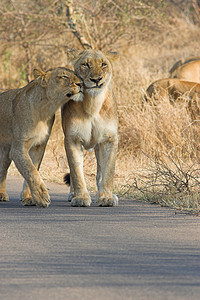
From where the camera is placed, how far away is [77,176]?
20.6 feet

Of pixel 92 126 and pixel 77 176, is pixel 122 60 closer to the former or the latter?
pixel 92 126

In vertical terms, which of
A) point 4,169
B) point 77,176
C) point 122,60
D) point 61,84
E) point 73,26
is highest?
point 73,26

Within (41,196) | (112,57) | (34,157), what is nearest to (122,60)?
(112,57)

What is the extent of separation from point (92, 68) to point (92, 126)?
0.54m

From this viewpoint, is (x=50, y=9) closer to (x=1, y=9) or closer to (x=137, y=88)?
(x=1, y=9)

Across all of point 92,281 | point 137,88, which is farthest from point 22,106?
point 137,88

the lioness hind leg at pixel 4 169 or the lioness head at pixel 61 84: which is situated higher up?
the lioness head at pixel 61 84

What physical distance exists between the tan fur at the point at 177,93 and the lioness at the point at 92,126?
4.18 meters

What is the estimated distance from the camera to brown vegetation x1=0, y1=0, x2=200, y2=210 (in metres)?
9.80

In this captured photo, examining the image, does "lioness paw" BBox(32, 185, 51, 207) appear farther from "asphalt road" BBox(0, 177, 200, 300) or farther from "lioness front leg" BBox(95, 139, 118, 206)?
"lioness front leg" BBox(95, 139, 118, 206)

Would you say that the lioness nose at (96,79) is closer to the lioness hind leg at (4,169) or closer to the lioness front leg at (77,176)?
the lioness front leg at (77,176)

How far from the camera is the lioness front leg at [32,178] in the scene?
6.11m

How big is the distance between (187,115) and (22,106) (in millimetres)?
4221

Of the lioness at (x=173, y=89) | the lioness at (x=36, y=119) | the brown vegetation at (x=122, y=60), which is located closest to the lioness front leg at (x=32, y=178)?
the lioness at (x=36, y=119)
